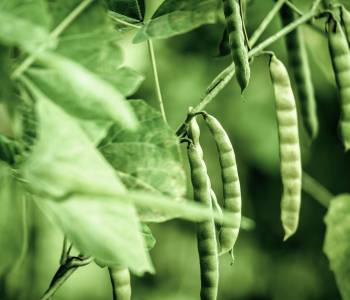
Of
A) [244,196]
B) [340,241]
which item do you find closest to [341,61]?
[340,241]

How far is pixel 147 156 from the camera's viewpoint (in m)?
0.71

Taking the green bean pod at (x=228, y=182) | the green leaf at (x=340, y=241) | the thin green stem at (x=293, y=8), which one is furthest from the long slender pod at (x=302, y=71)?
the green bean pod at (x=228, y=182)

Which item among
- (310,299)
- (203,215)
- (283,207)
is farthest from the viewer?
(310,299)

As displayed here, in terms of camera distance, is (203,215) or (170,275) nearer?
(203,215)

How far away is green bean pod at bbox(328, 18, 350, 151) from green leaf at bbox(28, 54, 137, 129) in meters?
0.42

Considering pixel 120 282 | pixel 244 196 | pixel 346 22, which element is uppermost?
pixel 346 22

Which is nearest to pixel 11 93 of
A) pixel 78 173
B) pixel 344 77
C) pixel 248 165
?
pixel 78 173

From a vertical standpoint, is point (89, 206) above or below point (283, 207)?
above

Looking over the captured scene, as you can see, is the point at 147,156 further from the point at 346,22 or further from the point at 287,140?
the point at 346,22

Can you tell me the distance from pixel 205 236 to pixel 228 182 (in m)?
0.08

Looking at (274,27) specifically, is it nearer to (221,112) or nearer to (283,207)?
(221,112)

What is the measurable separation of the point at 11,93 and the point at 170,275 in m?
1.87

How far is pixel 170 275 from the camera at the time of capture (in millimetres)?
2389

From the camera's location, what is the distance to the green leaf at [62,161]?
509mm
